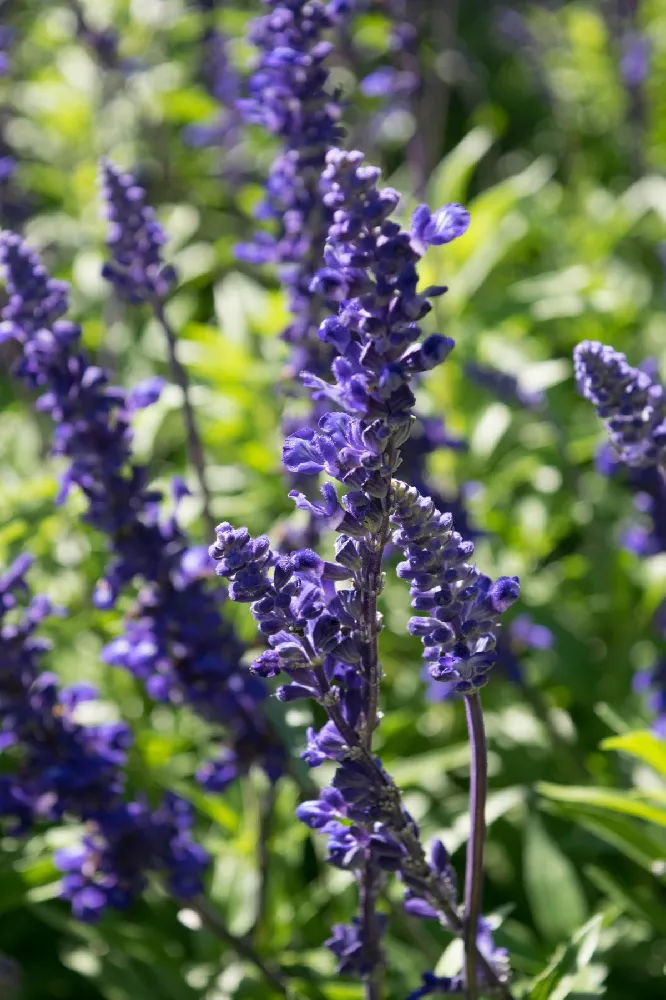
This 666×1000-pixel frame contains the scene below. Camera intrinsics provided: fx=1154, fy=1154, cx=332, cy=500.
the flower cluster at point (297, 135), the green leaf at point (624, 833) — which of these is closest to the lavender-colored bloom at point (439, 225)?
the flower cluster at point (297, 135)

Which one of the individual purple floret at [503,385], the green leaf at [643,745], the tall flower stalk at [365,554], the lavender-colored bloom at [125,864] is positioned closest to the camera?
the tall flower stalk at [365,554]

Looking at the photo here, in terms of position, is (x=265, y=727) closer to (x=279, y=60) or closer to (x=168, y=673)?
(x=168, y=673)

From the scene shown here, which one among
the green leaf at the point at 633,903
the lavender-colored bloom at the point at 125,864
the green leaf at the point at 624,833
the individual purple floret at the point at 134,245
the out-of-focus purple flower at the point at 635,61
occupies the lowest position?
the green leaf at the point at 633,903

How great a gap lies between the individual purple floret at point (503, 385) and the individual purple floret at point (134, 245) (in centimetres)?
148

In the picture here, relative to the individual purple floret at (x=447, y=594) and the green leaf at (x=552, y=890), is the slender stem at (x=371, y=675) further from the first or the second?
the green leaf at (x=552, y=890)

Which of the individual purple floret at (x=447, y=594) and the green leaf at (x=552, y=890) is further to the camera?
the green leaf at (x=552, y=890)

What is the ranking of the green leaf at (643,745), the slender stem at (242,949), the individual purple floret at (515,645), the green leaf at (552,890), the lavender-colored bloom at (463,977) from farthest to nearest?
the individual purple floret at (515,645) < the green leaf at (552,890) < the slender stem at (242,949) < the green leaf at (643,745) < the lavender-colored bloom at (463,977)

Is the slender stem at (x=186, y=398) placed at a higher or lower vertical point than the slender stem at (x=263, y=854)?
higher

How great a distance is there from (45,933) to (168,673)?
1.89m

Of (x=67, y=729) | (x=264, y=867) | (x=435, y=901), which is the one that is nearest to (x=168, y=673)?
(x=67, y=729)

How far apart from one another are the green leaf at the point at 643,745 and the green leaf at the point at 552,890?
736mm

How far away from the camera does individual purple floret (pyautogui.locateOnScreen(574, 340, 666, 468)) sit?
261 centimetres

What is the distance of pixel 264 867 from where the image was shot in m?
3.75

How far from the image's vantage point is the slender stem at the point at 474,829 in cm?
215
